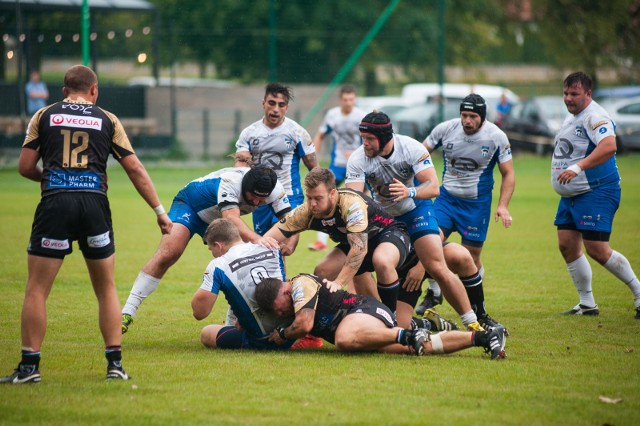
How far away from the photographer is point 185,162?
86.9ft

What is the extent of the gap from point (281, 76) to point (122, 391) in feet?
69.2

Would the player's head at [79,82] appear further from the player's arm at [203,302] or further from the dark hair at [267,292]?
the dark hair at [267,292]

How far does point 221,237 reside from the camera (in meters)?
7.66

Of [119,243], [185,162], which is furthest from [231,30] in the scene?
[119,243]

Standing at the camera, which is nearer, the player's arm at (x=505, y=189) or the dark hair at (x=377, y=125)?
the dark hair at (x=377, y=125)

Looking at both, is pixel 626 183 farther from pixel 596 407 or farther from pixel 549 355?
pixel 596 407

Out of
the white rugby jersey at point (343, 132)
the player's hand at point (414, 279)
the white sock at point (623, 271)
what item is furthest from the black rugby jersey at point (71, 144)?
the white rugby jersey at point (343, 132)


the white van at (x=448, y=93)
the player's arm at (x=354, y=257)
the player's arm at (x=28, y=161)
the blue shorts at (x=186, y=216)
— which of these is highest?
the white van at (x=448, y=93)

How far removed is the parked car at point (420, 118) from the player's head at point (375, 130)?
17.1 metres

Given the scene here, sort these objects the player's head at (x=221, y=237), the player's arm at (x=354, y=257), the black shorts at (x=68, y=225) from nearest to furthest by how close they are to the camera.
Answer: the black shorts at (x=68, y=225) < the player's head at (x=221, y=237) < the player's arm at (x=354, y=257)

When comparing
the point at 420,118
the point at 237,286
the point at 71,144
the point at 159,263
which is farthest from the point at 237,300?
the point at 420,118

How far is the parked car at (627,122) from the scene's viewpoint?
31.7m

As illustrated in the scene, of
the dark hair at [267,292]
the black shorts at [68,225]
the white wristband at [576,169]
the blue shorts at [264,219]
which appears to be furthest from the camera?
the blue shorts at [264,219]

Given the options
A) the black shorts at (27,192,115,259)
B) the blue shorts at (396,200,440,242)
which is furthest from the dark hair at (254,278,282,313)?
the blue shorts at (396,200,440,242)
